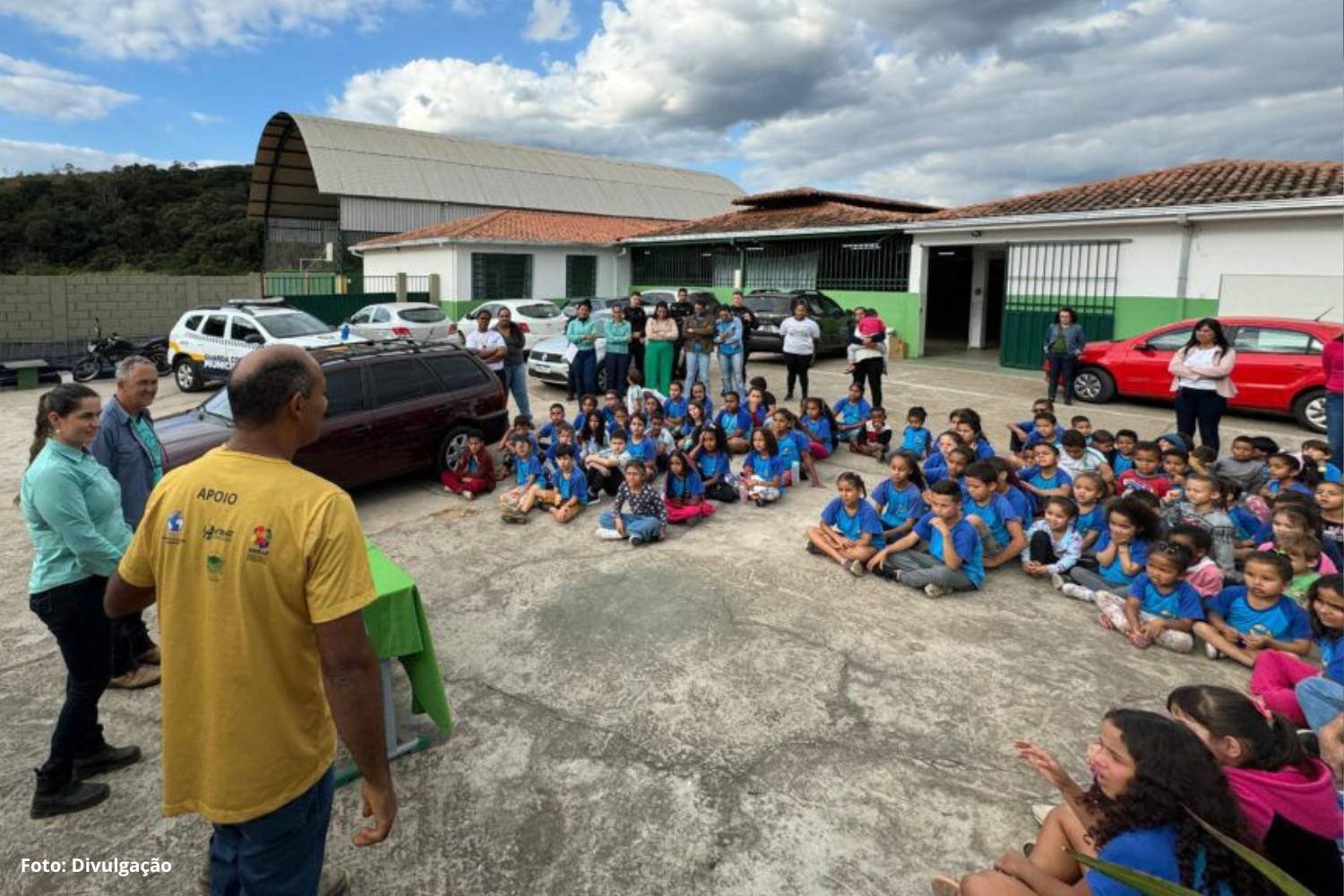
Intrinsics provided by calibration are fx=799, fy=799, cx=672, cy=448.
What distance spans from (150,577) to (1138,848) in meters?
2.71

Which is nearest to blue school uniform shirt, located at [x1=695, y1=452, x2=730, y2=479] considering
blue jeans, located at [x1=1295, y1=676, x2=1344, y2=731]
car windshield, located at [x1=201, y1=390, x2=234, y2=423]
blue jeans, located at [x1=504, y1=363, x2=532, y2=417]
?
blue jeans, located at [x1=504, y1=363, x2=532, y2=417]

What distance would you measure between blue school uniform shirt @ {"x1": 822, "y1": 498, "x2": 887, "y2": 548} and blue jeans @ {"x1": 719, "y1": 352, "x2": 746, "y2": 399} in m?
5.36

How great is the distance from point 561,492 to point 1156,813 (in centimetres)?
574

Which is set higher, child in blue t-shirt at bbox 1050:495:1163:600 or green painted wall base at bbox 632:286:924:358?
green painted wall base at bbox 632:286:924:358

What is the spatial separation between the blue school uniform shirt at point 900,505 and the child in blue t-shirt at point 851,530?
145mm

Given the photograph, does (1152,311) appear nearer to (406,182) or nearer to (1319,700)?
(1319,700)

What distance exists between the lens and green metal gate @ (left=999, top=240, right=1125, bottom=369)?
48.0 ft

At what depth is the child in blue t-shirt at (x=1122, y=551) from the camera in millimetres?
5207

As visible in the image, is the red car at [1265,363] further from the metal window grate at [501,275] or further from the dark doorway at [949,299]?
the metal window grate at [501,275]

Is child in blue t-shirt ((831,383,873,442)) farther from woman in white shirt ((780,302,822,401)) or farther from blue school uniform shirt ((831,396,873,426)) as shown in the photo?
woman in white shirt ((780,302,822,401))

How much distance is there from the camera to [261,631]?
5.98 feet

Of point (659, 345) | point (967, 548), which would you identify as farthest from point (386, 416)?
point (967, 548)

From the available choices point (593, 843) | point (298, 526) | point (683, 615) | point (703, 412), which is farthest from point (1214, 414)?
point (298, 526)

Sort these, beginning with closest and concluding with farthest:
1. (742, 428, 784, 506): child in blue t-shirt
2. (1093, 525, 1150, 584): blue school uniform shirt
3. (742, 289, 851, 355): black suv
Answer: (1093, 525, 1150, 584): blue school uniform shirt → (742, 428, 784, 506): child in blue t-shirt → (742, 289, 851, 355): black suv
